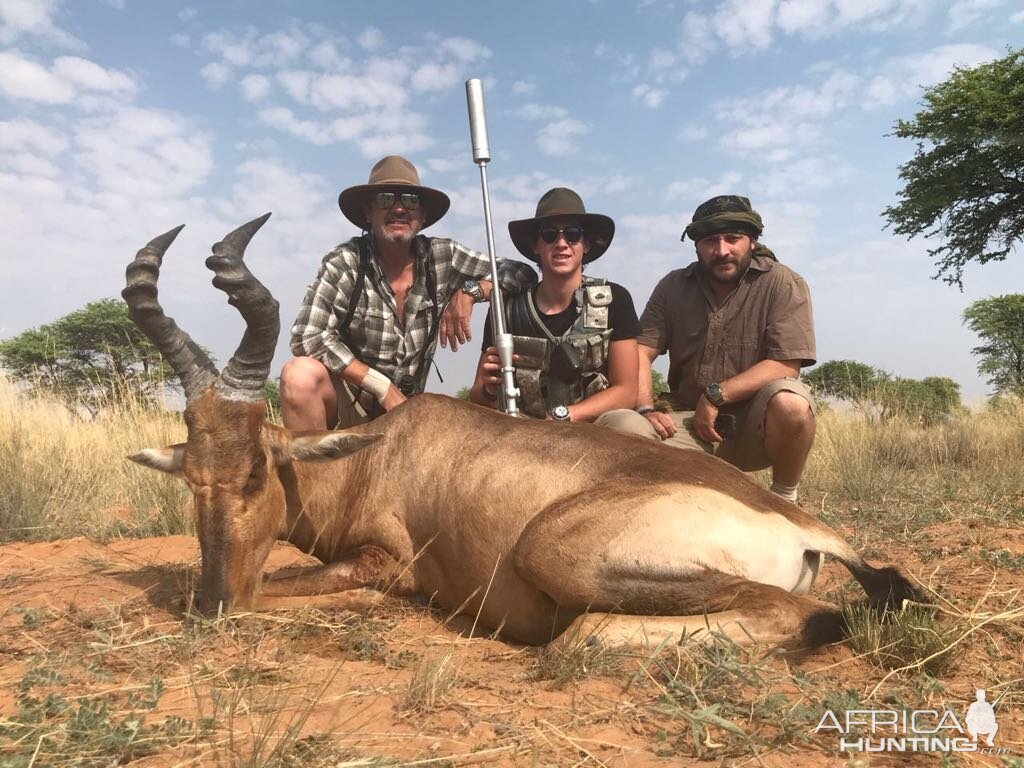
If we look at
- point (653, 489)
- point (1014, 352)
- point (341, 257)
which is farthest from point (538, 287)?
point (1014, 352)

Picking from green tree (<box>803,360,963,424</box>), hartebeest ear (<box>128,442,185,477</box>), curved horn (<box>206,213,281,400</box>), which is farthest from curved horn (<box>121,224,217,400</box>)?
green tree (<box>803,360,963,424</box>)

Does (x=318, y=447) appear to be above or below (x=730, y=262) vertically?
below

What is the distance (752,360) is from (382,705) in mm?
4555

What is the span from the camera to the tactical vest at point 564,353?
6.12 metres

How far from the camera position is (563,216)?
6.22m

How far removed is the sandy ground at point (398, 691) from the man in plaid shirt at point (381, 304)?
2.36 m

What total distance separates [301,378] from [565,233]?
2.40 meters

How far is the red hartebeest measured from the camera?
3211mm

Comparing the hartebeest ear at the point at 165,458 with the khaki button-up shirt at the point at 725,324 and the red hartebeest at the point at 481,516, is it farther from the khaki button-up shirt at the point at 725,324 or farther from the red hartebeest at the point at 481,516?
the khaki button-up shirt at the point at 725,324

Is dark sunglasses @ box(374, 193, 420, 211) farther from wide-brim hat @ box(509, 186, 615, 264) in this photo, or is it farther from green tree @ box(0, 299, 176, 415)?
green tree @ box(0, 299, 176, 415)

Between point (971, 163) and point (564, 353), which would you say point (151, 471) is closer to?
point (564, 353)

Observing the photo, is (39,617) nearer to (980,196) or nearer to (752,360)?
(752,360)

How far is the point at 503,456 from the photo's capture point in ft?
13.0

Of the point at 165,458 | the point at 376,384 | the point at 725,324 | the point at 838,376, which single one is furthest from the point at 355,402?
the point at 838,376
